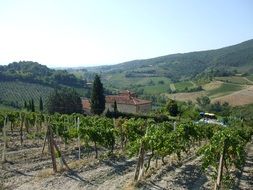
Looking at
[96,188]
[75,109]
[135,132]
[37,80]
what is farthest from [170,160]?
[37,80]

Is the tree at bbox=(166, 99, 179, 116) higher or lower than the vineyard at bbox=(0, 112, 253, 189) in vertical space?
lower

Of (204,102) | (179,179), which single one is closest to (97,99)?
(179,179)

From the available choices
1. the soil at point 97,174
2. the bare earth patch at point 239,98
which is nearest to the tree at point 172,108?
the bare earth patch at point 239,98

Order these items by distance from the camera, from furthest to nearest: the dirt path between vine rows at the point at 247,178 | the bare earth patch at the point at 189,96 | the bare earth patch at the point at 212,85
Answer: the bare earth patch at the point at 212,85, the bare earth patch at the point at 189,96, the dirt path between vine rows at the point at 247,178

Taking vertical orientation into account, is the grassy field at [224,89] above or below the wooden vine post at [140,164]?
below

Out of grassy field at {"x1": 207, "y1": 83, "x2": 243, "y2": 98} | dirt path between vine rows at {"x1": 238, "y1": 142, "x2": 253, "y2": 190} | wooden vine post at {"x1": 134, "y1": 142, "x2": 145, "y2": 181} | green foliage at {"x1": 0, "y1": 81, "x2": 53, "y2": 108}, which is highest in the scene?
wooden vine post at {"x1": 134, "y1": 142, "x2": 145, "y2": 181}

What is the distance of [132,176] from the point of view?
61.0 feet

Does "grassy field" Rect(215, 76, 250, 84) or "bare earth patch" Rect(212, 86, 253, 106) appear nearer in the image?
"bare earth patch" Rect(212, 86, 253, 106)

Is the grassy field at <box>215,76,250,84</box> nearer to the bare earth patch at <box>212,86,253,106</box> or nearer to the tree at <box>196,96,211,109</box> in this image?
the bare earth patch at <box>212,86,253,106</box>

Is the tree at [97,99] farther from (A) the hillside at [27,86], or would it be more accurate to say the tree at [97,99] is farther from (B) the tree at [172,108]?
(A) the hillside at [27,86]

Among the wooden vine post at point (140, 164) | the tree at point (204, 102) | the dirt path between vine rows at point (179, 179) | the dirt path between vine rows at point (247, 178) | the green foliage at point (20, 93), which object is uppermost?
the wooden vine post at point (140, 164)

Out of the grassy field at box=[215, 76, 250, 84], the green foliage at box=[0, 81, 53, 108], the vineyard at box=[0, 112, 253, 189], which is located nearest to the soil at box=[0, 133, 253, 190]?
the vineyard at box=[0, 112, 253, 189]

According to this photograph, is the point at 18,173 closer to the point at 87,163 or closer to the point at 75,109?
the point at 87,163

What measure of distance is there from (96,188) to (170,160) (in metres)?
7.56
